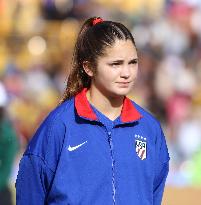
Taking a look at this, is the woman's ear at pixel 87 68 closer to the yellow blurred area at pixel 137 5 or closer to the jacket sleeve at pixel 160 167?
the jacket sleeve at pixel 160 167

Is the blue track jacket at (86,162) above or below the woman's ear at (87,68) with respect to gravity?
below

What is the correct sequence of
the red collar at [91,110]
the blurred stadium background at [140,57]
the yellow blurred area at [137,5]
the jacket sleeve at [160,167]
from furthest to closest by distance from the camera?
1. the yellow blurred area at [137,5]
2. the blurred stadium background at [140,57]
3. the jacket sleeve at [160,167]
4. the red collar at [91,110]

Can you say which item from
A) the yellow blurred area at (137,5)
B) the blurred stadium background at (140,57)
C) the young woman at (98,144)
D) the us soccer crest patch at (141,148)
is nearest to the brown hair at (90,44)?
the young woman at (98,144)

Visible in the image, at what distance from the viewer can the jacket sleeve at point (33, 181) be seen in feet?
11.7

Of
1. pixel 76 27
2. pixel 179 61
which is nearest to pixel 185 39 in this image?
pixel 179 61

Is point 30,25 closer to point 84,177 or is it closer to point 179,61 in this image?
point 179,61

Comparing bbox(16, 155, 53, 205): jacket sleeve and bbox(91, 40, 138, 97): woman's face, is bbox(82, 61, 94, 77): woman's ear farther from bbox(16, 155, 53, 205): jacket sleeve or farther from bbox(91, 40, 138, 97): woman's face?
bbox(16, 155, 53, 205): jacket sleeve

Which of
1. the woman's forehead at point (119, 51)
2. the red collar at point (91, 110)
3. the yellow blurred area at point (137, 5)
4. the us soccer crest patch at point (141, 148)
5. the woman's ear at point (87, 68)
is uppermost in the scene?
the yellow blurred area at point (137, 5)

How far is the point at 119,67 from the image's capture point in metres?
3.56

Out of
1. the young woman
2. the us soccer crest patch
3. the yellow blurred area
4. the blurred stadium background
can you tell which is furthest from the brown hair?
the yellow blurred area

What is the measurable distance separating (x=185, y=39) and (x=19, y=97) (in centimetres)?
232

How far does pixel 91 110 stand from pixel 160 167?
0.47 metres

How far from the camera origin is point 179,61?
10328 millimetres

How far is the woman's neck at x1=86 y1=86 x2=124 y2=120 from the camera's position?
369 centimetres
